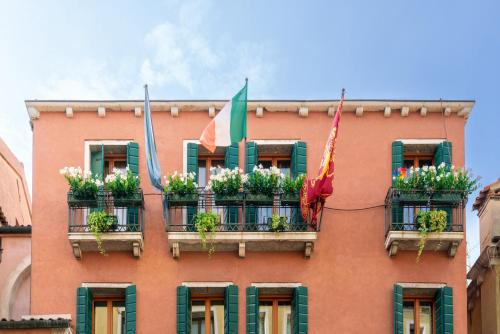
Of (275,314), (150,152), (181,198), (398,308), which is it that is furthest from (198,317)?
(398,308)

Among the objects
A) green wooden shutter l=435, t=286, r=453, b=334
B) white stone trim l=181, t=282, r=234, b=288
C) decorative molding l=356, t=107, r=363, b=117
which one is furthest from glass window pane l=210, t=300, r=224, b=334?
decorative molding l=356, t=107, r=363, b=117

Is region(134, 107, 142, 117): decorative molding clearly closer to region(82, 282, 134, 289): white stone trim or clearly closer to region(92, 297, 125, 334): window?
region(82, 282, 134, 289): white stone trim

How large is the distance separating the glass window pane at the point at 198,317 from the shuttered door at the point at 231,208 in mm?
1819

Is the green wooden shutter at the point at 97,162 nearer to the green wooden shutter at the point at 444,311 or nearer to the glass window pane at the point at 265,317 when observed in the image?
the glass window pane at the point at 265,317

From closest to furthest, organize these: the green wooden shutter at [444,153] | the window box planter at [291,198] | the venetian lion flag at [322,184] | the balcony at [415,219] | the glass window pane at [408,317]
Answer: the venetian lion flag at [322,184] → the balcony at [415,219] → the window box planter at [291,198] → the glass window pane at [408,317] → the green wooden shutter at [444,153]

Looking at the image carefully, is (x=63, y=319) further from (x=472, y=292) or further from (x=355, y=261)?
(x=472, y=292)

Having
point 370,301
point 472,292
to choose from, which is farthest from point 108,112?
point 472,292

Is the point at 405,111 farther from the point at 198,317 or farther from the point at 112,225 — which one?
the point at 112,225

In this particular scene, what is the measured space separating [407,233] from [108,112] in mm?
7059

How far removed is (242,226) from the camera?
80.3 feet

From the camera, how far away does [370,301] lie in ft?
81.3

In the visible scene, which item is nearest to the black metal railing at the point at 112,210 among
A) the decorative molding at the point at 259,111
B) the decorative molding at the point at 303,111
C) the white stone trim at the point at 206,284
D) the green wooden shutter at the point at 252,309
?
the white stone trim at the point at 206,284

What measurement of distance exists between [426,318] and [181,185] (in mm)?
5938

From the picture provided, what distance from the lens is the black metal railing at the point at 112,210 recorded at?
24.6 meters
